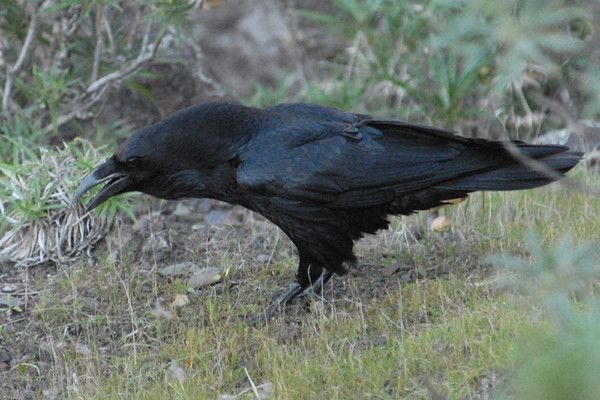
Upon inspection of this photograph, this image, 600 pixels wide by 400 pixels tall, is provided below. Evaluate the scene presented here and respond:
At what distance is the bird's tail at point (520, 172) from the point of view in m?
5.06

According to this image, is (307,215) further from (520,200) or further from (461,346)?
(520,200)

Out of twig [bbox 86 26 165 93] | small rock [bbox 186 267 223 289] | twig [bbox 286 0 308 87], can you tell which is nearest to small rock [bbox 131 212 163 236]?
small rock [bbox 186 267 223 289]

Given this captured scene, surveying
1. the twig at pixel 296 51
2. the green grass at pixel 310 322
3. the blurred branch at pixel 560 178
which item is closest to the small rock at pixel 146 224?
the green grass at pixel 310 322

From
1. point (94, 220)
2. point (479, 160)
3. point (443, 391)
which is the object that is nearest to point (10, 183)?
point (94, 220)

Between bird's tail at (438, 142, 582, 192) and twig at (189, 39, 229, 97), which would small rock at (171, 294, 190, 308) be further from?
twig at (189, 39, 229, 97)

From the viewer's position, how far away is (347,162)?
5156 millimetres

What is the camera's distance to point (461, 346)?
4410 mm

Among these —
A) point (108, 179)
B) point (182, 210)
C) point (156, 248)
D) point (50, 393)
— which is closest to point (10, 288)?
point (156, 248)

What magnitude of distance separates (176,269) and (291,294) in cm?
74

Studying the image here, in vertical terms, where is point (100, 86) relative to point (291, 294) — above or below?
above

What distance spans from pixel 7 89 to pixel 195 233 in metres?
1.83

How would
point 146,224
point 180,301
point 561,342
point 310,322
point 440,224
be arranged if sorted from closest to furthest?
point 561,342 < point 310,322 < point 180,301 < point 440,224 < point 146,224

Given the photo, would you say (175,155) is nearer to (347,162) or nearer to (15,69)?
(347,162)

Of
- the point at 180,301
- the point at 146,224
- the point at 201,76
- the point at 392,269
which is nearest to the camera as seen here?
the point at 180,301
